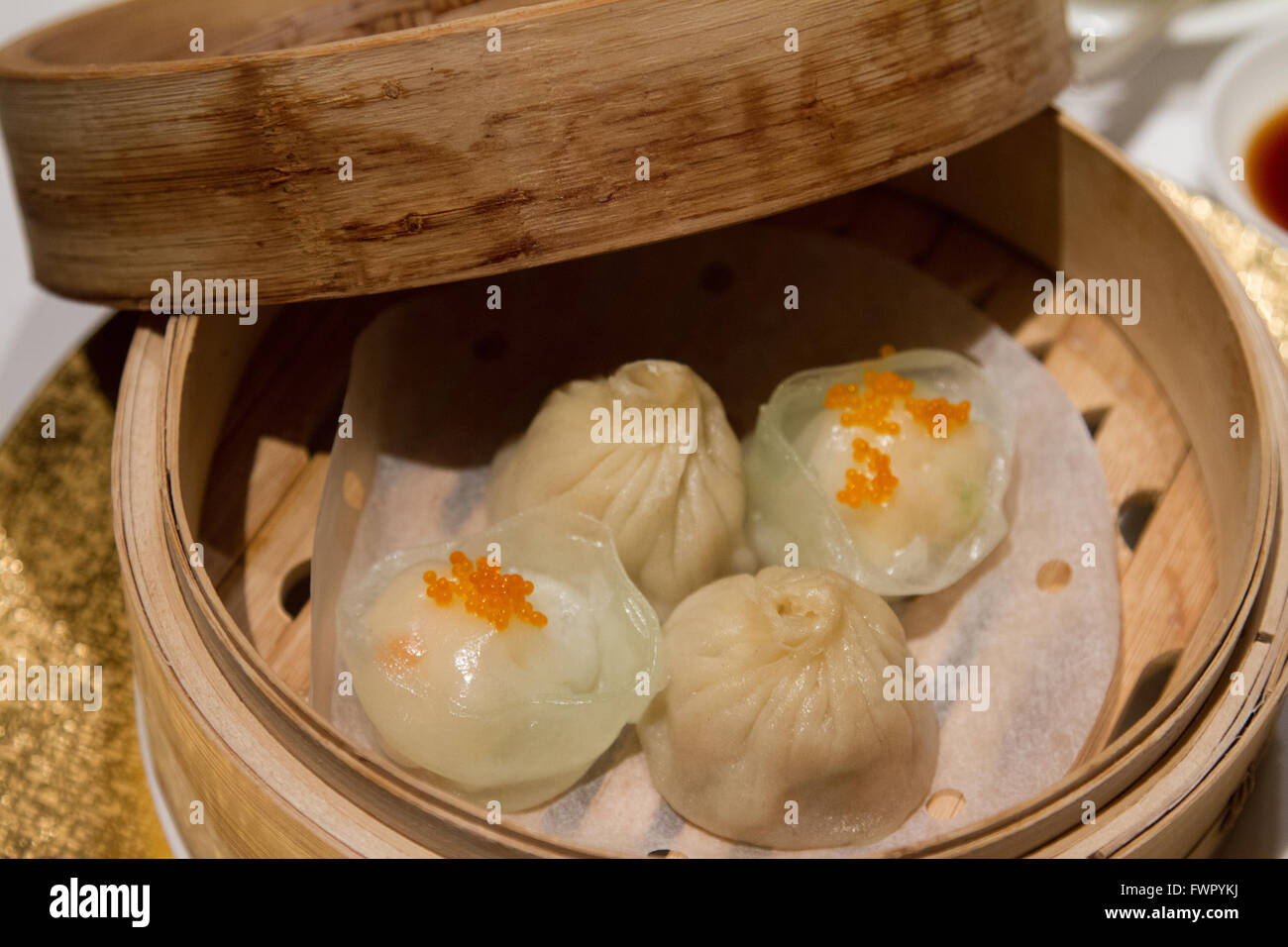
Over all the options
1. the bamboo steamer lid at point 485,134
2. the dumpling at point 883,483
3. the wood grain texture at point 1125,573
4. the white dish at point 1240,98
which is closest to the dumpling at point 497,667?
the wood grain texture at point 1125,573

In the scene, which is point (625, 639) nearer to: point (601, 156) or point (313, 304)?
point (601, 156)

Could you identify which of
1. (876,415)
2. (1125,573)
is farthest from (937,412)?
(1125,573)

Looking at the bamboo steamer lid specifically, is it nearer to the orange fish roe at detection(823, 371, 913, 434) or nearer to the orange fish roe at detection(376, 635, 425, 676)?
the orange fish roe at detection(823, 371, 913, 434)

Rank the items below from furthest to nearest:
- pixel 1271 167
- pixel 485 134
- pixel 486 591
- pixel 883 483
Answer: pixel 1271 167, pixel 883 483, pixel 486 591, pixel 485 134

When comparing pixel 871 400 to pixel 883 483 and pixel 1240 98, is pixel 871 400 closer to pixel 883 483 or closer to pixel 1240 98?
pixel 883 483
